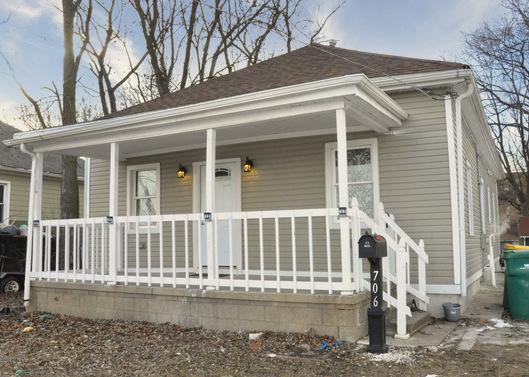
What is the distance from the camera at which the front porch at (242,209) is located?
231 inches

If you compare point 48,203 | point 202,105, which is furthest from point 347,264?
point 48,203

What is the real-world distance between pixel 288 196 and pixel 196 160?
2010mm

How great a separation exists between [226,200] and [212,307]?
2976 millimetres

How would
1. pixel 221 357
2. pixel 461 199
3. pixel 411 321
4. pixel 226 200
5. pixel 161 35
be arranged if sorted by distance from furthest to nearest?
pixel 161 35
pixel 226 200
pixel 461 199
pixel 411 321
pixel 221 357

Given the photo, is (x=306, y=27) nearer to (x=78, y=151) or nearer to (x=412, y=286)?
(x=78, y=151)

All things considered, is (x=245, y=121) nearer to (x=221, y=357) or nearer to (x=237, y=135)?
(x=237, y=135)

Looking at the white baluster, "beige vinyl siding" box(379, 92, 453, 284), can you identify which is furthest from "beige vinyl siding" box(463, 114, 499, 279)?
the white baluster

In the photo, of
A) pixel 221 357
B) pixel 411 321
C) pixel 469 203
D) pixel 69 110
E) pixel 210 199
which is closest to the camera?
pixel 221 357

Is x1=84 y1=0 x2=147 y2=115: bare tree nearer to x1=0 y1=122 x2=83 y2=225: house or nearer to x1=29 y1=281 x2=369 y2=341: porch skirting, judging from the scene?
x1=0 y1=122 x2=83 y2=225: house

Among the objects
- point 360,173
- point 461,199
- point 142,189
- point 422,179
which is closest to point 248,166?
point 360,173

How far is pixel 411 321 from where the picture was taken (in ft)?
19.6

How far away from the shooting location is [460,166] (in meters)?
7.47

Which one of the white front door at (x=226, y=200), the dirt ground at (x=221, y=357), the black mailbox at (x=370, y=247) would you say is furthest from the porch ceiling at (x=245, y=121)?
the dirt ground at (x=221, y=357)

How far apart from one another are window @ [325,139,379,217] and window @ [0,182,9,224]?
1192 cm
